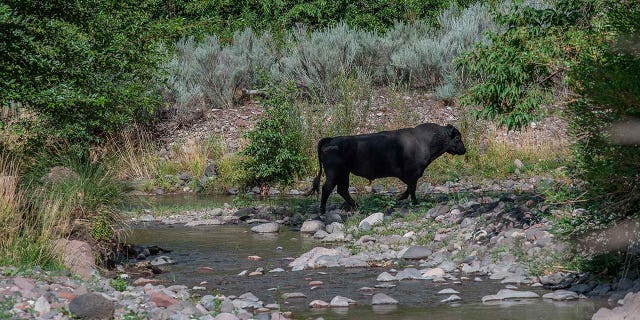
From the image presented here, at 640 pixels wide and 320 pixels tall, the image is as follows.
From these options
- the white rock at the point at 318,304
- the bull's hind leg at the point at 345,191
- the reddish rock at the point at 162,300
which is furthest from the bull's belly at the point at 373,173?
the reddish rock at the point at 162,300

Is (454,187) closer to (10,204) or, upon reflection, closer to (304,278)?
(304,278)

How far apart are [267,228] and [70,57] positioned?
4.44 m

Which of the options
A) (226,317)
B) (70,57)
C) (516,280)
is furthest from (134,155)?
(226,317)

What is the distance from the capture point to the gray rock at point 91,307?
23.4 feet

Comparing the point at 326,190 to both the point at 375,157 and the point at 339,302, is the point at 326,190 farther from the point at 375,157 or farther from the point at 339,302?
the point at 339,302

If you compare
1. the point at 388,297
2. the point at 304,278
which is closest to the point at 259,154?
the point at 304,278

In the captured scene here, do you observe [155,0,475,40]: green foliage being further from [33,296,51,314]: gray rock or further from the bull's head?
[33,296,51,314]: gray rock

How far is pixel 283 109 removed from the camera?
61.8 ft

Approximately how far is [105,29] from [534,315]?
21.6 ft

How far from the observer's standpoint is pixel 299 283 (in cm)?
990

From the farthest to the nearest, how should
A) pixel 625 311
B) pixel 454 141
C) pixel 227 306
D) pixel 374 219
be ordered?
pixel 454 141
pixel 374 219
pixel 227 306
pixel 625 311

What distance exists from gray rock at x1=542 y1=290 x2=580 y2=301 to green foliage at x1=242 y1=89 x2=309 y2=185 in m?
10.3

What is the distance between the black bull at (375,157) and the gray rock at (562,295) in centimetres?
668

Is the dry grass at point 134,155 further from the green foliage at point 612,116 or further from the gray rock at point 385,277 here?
the green foliage at point 612,116
